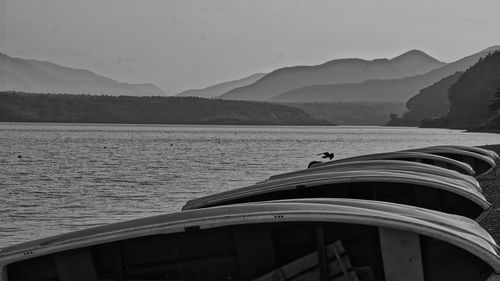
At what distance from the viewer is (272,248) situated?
28.5ft

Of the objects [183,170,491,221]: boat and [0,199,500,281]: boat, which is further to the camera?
[183,170,491,221]: boat

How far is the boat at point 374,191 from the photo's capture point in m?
12.2

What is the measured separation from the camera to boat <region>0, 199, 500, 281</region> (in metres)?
7.96

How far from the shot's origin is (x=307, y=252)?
8.75 metres

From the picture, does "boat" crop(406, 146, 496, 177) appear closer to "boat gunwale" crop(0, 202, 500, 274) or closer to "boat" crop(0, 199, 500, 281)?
"boat" crop(0, 199, 500, 281)

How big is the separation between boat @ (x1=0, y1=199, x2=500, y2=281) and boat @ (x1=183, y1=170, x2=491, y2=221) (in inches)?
126

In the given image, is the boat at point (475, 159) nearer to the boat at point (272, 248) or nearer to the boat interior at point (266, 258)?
the boat at point (272, 248)

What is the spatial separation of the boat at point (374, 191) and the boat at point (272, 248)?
321cm

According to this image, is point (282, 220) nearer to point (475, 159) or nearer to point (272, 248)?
point (272, 248)

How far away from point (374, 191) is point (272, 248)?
4404 mm

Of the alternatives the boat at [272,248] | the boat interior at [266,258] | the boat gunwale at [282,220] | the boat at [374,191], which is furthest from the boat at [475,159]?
the boat gunwale at [282,220]

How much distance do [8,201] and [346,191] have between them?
83.7 ft

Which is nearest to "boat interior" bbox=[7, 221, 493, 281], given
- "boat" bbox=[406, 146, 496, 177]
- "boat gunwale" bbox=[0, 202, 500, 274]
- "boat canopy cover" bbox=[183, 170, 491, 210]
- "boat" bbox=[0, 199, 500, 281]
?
"boat" bbox=[0, 199, 500, 281]

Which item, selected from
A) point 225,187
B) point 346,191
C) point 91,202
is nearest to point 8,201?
point 91,202
